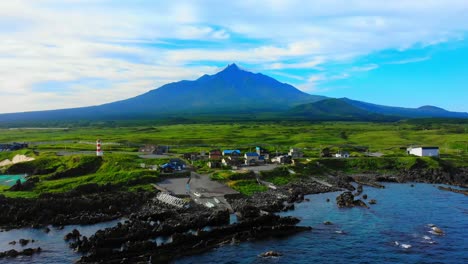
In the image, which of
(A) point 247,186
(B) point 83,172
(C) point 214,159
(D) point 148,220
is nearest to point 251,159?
(C) point 214,159

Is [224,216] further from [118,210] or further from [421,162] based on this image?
[421,162]

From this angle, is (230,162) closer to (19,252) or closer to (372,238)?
(372,238)

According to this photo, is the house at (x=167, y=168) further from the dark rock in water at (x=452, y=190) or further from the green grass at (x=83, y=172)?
the dark rock in water at (x=452, y=190)

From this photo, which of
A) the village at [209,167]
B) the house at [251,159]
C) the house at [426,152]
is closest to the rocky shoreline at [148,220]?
the village at [209,167]

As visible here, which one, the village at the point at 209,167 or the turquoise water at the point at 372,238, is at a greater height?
the village at the point at 209,167

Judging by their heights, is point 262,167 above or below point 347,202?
above

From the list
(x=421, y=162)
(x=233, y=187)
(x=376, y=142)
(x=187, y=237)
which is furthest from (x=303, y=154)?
(x=187, y=237)

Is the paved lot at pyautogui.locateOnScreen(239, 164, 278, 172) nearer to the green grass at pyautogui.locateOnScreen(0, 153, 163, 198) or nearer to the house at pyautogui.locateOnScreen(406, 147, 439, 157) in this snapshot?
the green grass at pyautogui.locateOnScreen(0, 153, 163, 198)
